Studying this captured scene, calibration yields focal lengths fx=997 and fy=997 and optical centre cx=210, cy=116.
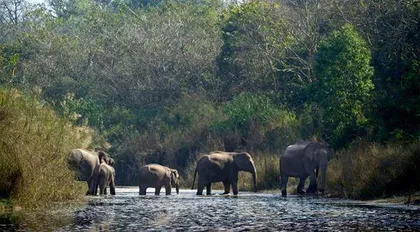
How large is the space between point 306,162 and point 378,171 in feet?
28.8

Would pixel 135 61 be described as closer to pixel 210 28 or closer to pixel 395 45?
pixel 210 28

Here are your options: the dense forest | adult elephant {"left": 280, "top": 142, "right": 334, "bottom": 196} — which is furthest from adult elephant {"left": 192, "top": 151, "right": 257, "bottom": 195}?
the dense forest

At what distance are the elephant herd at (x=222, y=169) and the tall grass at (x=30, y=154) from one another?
700cm

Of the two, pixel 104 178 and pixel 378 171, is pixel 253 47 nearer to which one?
pixel 104 178

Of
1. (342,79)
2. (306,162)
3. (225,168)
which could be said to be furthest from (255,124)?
(306,162)

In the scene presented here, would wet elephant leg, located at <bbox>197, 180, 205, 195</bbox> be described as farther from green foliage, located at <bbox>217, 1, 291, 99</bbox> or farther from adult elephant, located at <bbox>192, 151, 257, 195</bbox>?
green foliage, located at <bbox>217, 1, 291, 99</bbox>

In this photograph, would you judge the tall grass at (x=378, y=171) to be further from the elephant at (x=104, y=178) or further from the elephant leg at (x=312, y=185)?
the elephant at (x=104, y=178)

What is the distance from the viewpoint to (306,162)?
131 ft

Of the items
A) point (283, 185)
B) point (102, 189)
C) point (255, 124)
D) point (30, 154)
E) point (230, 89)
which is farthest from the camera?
point (230, 89)

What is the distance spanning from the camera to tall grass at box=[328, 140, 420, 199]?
30.0 meters

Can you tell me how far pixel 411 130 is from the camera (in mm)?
33969

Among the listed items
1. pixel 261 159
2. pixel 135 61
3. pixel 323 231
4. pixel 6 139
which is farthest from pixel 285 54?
pixel 323 231

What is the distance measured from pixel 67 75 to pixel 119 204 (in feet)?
134

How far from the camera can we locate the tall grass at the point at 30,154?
26.7m
